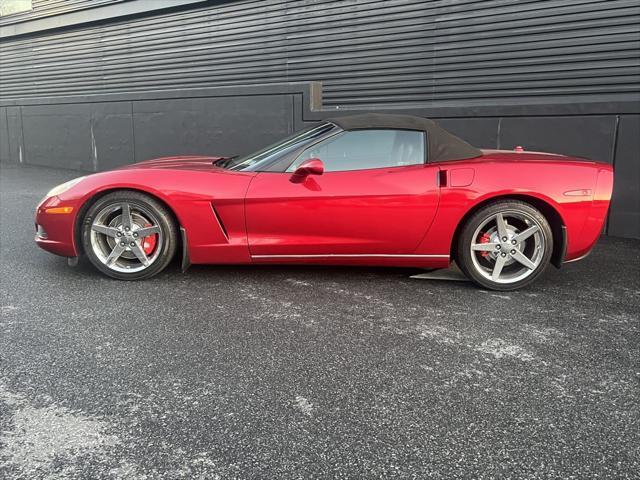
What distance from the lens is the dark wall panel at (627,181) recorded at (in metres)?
6.13

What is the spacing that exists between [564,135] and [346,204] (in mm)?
3923

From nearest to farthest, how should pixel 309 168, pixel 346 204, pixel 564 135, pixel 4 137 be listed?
pixel 309 168 → pixel 346 204 → pixel 564 135 → pixel 4 137

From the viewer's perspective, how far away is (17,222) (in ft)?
A: 21.8

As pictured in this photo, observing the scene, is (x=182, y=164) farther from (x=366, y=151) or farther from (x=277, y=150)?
(x=366, y=151)

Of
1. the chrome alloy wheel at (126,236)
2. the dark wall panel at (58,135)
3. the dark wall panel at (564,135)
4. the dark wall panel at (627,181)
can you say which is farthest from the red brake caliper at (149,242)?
the dark wall panel at (58,135)

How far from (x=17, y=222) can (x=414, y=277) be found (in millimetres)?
5016

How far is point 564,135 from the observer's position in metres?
6.60

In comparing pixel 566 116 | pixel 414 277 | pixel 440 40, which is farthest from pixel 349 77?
pixel 414 277

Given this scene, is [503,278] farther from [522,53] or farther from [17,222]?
[17,222]

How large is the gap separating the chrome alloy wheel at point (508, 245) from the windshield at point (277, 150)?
146 centimetres

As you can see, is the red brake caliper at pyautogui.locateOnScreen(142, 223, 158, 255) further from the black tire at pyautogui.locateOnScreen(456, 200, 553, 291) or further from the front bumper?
the black tire at pyautogui.locateOnScreen(456, 200, 553, 291)

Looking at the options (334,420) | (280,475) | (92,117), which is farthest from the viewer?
(92,117)

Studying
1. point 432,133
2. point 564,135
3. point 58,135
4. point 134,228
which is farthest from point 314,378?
point 58,135

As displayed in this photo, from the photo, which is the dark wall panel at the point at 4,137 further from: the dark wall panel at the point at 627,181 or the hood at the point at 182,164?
the dark wall panel at the point at 627,181
